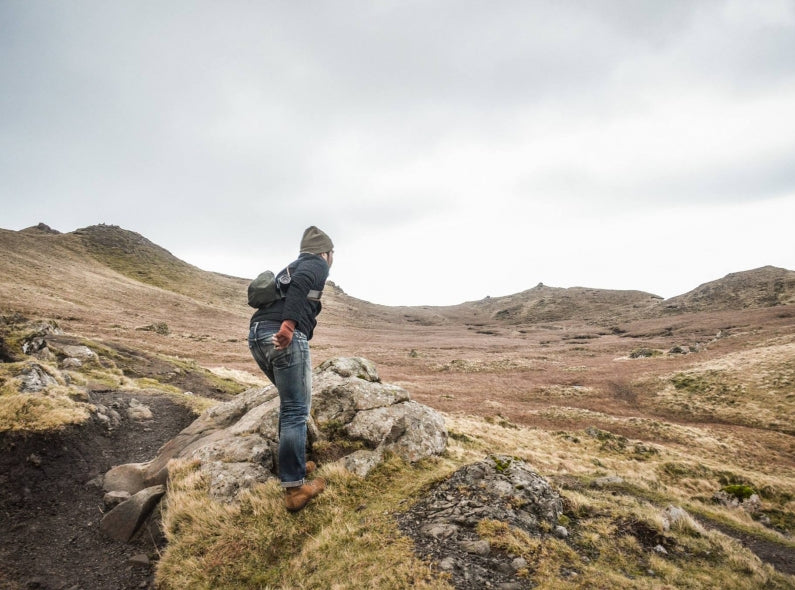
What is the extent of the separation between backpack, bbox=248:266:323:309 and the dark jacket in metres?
0.07

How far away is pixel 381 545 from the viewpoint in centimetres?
491

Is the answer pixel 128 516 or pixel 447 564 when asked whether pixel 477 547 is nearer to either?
pixel 447 564

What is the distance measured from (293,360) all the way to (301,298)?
998 mm

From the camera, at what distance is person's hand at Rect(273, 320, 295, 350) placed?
17.9 ft

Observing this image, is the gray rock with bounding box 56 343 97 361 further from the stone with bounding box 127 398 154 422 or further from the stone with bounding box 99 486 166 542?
the stone with bounding box 99 486 166 542

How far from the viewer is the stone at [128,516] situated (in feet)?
20.4

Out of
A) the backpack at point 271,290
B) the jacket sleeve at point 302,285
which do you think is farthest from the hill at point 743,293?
the backpack at point 271,290

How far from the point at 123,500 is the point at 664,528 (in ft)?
32.3

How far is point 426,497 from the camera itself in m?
6.14

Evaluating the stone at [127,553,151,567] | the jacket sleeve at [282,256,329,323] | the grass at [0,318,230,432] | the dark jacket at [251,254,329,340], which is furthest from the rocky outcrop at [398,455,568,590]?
the grass at [0,318,230,432]

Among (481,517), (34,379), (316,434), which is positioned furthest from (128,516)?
(34,379)

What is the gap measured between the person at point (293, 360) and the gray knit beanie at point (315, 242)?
30 centimetres

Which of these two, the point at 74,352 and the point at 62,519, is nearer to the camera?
the point at 62,519

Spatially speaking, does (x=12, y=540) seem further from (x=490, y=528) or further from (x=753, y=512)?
(x=753, y=512)
